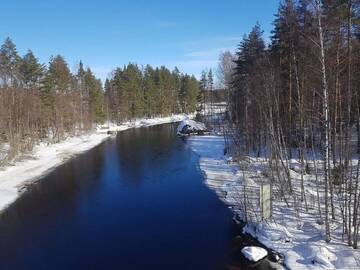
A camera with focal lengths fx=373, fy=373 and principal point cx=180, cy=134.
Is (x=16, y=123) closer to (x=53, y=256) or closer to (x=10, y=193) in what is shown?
(x=10, y=193)

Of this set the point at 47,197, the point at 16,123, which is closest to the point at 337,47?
the point at 47,197

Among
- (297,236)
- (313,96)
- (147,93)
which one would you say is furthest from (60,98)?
(297,236)

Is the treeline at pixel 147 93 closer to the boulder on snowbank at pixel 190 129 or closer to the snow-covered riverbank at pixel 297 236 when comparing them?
the boulder on snowbank at pixel 190 129

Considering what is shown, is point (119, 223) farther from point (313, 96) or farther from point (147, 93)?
point (147, 93)

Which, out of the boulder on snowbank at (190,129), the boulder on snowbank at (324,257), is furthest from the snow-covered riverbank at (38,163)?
the boulder on snowbank at (324,257)

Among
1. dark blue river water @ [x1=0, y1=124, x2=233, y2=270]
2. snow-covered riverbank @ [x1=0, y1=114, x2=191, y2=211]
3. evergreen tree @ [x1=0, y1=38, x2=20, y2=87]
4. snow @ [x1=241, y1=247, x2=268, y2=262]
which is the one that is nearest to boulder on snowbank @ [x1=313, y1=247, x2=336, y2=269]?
snow @ [x1=241, y1=247, x2=268, y2=262]

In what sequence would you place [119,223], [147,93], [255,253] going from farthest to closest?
[147,93] → [119,223] → [255,253]

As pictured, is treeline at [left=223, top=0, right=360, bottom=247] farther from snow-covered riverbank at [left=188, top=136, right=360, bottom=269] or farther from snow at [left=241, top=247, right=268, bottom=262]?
snow at [left=241, top=247, right=268, bottom=262]
